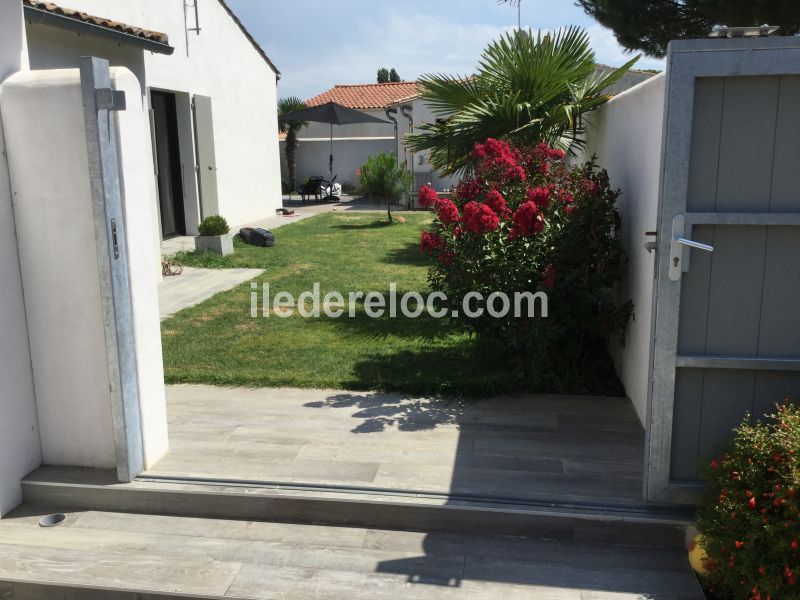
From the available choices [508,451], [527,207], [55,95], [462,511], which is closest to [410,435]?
[508,451]

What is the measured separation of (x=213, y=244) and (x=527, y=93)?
6.09m

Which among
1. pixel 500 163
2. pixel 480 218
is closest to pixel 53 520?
pixel 480 218

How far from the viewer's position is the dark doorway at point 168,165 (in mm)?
11977

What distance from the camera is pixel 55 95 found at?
323 cm

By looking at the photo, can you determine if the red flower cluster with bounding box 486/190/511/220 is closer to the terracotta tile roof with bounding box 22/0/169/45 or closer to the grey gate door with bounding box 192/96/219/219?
the terracotta tile roof with bounding box 22/0/169/45

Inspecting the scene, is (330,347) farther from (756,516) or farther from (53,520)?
(756,516)

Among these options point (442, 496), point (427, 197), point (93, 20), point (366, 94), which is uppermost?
point (366, 94)

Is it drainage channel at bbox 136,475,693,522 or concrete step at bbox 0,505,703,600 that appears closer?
concrete step at bbox 0,505,703,600

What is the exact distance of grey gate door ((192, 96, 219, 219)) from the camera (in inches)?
474

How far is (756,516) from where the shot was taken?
95.6 inches

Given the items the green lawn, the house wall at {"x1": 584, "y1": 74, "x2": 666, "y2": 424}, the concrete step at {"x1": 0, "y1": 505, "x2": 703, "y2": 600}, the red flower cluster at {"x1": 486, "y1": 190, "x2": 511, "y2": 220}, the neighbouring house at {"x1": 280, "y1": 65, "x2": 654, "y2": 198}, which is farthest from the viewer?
the neighbouring house at {"x1": 280, "y1": 65, "x2": 654, "y2": 198}

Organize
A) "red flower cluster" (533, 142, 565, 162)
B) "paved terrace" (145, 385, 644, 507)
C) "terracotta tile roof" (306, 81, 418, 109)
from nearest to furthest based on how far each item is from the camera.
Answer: "paved terrace" (145, 385, 644, 507) → "red flower cluster" (533, 142, 565, 162) → "terracotta tile roof" (306, 81, 418, 109)

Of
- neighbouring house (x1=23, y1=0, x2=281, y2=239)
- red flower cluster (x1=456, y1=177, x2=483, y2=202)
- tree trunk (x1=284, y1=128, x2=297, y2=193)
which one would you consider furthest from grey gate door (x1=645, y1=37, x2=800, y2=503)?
tree trunk (x1=284, y1=128, x2=297, y2=193)

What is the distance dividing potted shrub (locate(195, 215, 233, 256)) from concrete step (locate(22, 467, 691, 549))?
7241mm
